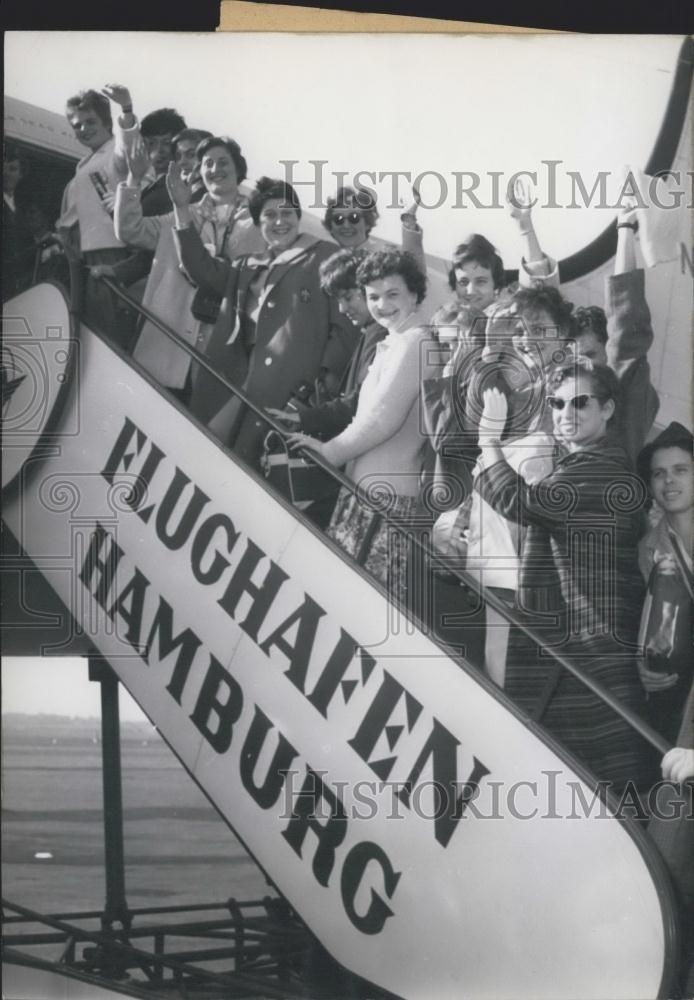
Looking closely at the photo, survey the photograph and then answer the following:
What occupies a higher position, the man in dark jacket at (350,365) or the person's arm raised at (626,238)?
the person's arm raised at (626,238)

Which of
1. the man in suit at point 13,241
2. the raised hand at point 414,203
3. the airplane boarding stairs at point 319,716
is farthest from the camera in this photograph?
the man in suit at point 13,241

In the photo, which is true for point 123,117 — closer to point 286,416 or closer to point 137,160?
point 137,160

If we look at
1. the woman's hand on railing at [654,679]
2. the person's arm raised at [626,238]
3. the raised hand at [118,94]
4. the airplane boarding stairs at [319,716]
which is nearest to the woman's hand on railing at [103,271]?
the airplane boarding stairs at [319,716]

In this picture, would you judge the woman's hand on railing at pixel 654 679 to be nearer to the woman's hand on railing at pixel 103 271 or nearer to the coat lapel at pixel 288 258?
the coat lapel at pixel 288 258

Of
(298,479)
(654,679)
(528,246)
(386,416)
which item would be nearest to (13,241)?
(298,479)

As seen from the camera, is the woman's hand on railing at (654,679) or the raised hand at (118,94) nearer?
the woman's hand on railing at (654,679)

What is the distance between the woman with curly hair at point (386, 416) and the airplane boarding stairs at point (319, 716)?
5.6 inches

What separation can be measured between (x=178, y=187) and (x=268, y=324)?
0.45m

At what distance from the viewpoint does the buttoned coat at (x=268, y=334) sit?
9.70 feet

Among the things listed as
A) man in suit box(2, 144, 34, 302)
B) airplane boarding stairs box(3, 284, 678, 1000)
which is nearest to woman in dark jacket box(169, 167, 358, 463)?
airplane boarding stairs box(3, 284, 678, 1000)

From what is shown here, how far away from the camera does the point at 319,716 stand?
9.47 feet

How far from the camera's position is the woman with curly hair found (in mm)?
2908

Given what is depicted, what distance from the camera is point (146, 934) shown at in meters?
2.93

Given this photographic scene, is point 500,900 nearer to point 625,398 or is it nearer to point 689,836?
point 689,836
